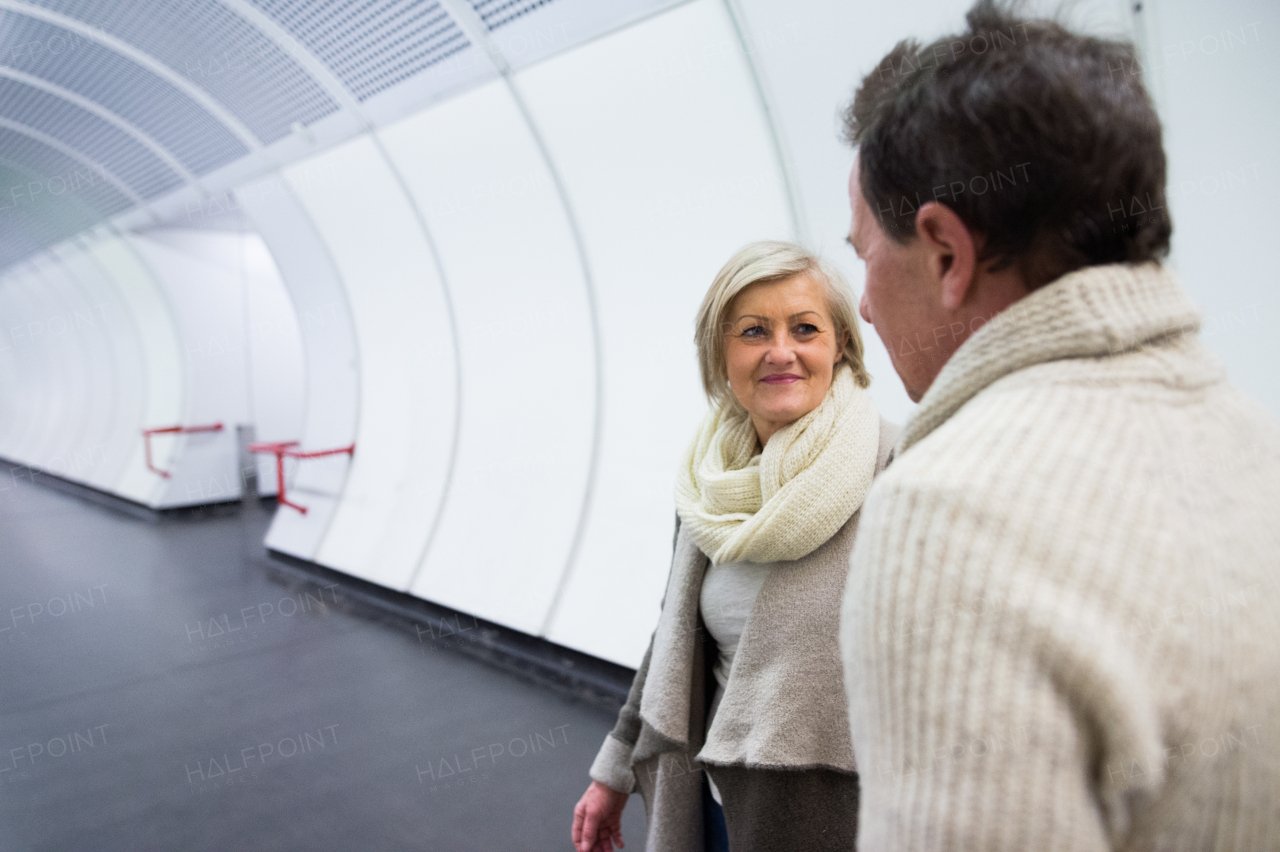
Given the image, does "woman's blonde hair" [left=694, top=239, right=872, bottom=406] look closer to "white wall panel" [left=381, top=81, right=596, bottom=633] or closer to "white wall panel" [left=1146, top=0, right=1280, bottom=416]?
"white wall panel" [left=1146, top=0, right=1280, bottom=416]

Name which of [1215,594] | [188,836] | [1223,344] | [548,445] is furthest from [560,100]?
[1215,594]

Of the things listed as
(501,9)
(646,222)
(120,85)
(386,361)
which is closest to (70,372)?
(120,85)

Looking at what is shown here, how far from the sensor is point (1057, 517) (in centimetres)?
66

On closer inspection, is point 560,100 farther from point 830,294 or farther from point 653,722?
point 653,722

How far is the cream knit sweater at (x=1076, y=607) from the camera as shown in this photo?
624 mm

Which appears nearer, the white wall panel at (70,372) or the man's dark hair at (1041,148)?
the man's dark hair at (1041,148)

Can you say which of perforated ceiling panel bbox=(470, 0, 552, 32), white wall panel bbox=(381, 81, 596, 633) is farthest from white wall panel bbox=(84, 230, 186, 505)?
perforated ceiling panel bbox=(470, 0, 552, 32)

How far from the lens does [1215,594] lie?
688 mm

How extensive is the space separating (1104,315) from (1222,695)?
380 millimetres

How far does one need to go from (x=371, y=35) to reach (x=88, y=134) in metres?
6.04

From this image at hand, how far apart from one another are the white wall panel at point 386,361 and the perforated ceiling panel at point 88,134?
9.39 feet

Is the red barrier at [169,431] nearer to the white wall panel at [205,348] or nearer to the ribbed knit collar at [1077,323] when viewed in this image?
the white wall panel at [205,348]

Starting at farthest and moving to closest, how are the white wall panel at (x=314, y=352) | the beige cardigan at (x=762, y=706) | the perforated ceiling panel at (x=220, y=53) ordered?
the white wall panel at (x=314, y=352) → the perforated ceiling panel at (x=220, y=53) → the beige cardigan at (x=762, y=706)

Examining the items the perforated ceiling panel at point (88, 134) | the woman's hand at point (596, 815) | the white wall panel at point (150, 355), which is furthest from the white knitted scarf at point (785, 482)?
the white wall panel at point (150, 355)
